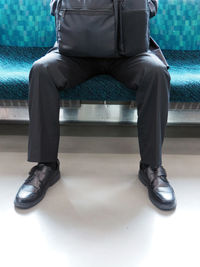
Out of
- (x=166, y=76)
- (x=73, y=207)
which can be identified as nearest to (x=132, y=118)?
(x=166, y=76)

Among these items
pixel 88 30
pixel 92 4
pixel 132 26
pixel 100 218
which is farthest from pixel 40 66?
pixel 100 218

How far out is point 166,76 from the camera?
4.09ft

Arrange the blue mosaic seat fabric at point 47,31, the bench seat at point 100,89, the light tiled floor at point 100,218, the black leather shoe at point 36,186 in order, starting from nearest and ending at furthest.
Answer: the light tiled floor at point 100,218, the black leather shoe at point 36,186, the bench seat at point 100,89, the blue mosaic seat fabric at point 47,31

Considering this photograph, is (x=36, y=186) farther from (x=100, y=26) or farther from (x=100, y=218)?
(x=100, y=26)

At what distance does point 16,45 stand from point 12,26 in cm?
14

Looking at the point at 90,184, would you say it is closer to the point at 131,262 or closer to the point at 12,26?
the point at 131,262

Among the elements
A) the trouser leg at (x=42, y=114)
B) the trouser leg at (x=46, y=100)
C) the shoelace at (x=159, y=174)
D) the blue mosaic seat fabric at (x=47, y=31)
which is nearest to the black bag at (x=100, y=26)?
the trouser leg at (x=46, y=100)

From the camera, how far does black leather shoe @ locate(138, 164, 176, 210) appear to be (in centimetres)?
121

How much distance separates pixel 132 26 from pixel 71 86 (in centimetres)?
43

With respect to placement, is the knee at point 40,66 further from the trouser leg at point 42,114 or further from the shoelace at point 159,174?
the shoelace at point 159,174

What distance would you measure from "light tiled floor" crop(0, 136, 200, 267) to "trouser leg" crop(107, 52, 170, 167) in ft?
0.77

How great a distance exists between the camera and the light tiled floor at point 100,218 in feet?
3.26

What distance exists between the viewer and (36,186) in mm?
1258

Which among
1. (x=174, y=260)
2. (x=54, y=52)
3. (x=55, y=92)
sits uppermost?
(x=54, y=52)
